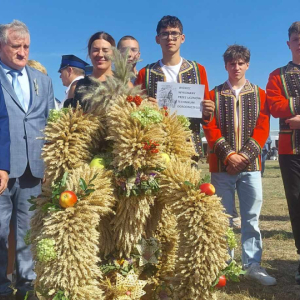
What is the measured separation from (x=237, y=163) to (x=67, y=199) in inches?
73.3

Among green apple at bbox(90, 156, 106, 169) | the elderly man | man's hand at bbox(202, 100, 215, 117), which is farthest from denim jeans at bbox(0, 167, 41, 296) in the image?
man's hand at bbox(202, 100, 215, 117)

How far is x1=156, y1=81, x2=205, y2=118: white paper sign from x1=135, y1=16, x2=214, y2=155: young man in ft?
0.64

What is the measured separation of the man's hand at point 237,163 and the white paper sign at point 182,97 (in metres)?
→ 0.61

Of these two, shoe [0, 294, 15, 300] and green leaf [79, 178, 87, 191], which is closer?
green leaf [79, 178, 87, 191]

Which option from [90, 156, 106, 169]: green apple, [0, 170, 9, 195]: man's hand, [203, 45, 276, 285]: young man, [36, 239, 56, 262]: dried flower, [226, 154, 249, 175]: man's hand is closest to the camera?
[36, 239, 56, 262]: dried flower

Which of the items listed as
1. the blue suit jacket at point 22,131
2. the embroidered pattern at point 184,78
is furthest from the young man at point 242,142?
the blue suit jacket at point 22,131

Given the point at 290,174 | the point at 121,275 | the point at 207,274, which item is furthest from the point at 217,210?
the point at 290,174

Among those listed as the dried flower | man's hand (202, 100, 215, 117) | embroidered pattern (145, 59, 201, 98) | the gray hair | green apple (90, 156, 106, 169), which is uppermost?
the gray hair

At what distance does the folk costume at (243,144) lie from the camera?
385 centimetres

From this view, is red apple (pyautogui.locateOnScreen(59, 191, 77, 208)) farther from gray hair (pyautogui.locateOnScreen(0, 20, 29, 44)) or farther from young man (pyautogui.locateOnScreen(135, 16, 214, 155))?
gray hair (pyautogui.locateOnScreen(0, 20, 29, 44))

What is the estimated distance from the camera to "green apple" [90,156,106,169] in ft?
8.82

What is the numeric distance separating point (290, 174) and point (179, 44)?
5.32ft

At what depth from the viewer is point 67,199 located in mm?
2398

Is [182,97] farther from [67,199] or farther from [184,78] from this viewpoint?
[67,199]
